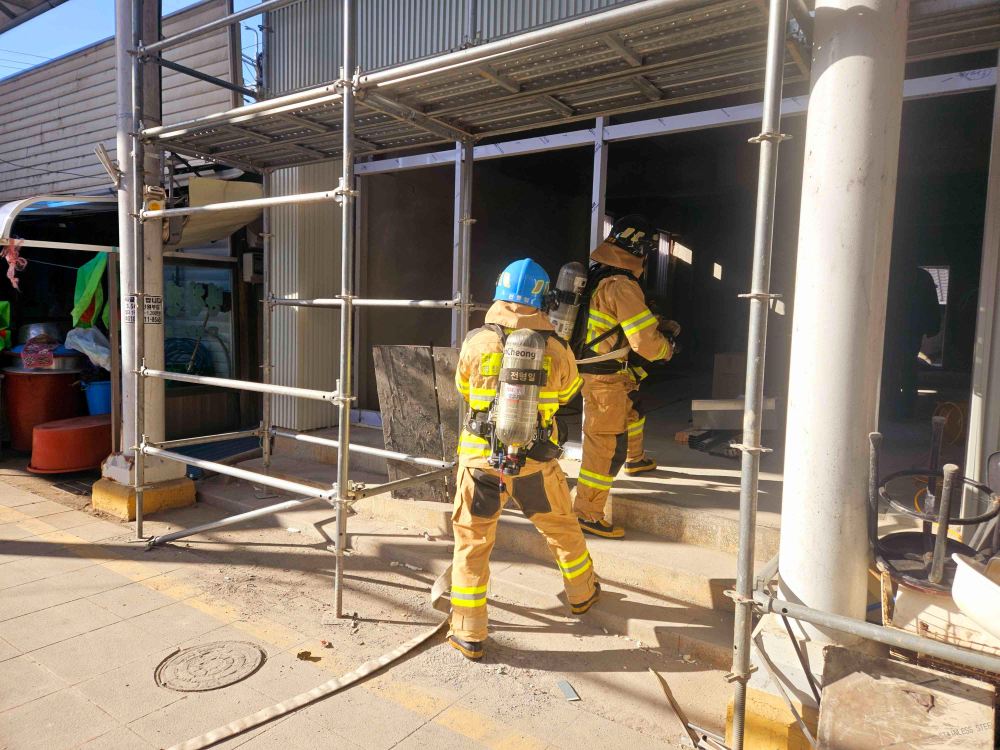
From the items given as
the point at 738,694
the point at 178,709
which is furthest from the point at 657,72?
the point at 178,709

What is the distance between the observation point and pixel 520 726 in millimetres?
2990

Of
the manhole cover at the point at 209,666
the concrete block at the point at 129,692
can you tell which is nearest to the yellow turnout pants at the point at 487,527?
the manhole cover at the point at 209,666

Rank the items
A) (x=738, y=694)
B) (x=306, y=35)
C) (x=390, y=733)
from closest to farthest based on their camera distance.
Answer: (x=738, y=694) < (x=390, y=733) < (x=306, y=35)

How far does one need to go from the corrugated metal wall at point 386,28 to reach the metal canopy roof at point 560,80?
1809 mm

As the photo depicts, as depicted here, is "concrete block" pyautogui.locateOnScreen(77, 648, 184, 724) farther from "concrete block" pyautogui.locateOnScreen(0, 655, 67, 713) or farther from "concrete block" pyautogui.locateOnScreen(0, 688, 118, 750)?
"concrete block" pyautogui.locateOnScreen(0, 655, 67, 713)

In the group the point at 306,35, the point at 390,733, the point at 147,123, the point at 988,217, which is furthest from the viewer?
the point at 306,35

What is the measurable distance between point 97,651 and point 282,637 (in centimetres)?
94

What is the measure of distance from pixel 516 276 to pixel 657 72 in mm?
1402

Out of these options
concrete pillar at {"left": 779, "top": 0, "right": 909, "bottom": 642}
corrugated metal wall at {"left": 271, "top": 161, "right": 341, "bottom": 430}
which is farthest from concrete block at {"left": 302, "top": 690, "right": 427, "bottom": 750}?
corrugated metal wall at {"left": 271, "top": 161, "right": 341, "bottom": 430}

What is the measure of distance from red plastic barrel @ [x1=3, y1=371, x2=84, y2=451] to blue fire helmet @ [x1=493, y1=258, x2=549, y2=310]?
6405 mm

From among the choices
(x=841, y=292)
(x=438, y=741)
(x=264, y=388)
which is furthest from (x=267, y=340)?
(x=841, y=292)

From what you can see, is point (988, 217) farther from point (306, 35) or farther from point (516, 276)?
point (306, 35)

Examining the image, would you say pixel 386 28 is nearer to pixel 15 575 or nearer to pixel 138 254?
pixel 138 254

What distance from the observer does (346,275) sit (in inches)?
150
